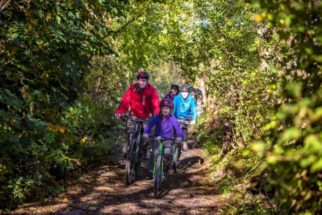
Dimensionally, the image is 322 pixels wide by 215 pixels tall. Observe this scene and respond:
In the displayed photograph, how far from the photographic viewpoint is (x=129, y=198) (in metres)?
9.48

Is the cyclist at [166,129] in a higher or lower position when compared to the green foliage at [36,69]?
lower

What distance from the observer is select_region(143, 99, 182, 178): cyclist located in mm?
9938

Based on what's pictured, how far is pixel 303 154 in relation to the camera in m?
2.48

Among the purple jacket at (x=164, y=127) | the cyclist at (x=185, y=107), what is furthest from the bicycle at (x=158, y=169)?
the cyclist at (x=185, y=107)

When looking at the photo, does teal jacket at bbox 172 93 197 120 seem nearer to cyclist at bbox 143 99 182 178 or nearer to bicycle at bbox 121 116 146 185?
bicycle at bbox 121 116 146 185

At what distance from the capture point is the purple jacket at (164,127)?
10.0 m

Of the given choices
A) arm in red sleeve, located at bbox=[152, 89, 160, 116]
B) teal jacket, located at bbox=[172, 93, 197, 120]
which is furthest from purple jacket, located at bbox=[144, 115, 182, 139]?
teal jacket, located at bbox=[172, 93, 197, 120]

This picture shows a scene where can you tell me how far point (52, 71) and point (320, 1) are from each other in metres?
5.22

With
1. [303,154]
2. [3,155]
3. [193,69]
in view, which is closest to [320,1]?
[303,154]

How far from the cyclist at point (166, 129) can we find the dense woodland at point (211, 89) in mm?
1116

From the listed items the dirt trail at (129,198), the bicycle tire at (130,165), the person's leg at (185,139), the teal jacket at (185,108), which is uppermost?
the teal jacket at (185,108)

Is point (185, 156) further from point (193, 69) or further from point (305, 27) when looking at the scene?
point (305, 27)

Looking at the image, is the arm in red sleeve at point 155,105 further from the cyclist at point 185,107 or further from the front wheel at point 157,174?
the cyclist at point 185,107

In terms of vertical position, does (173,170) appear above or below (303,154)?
below
